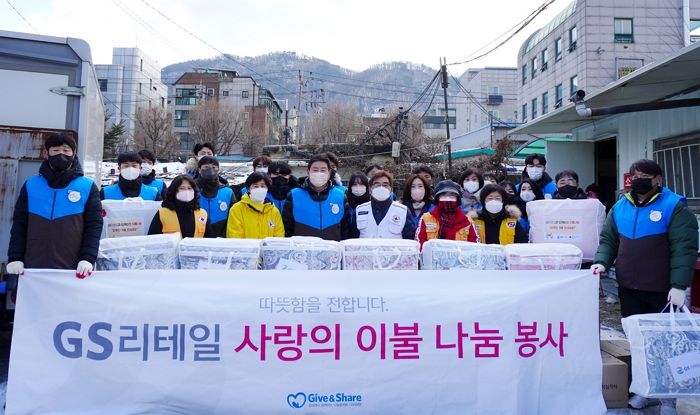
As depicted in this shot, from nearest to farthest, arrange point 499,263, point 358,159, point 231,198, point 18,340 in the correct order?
point 18,340 → point 499,263 → point 231,198 → point 358,159

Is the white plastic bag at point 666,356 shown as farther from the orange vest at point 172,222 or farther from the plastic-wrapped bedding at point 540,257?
the orange vest at point 172,222

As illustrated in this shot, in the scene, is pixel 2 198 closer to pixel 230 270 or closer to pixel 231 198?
pixel 231 198

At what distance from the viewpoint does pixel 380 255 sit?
3.38 m

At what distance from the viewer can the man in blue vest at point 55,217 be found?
11.0ft

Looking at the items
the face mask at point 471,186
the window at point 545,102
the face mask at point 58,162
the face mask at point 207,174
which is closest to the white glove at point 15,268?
the face mask at point 58,162

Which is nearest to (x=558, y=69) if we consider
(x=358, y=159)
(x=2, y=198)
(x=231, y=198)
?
(x=358, y=159)

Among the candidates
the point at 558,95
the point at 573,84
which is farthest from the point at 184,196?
the point at 558,95

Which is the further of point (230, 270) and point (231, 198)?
point (231, 198)

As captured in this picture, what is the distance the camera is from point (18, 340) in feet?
9.69

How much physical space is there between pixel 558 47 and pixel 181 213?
90.2ft

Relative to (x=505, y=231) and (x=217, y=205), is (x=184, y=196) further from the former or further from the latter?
(x=505, y=231)

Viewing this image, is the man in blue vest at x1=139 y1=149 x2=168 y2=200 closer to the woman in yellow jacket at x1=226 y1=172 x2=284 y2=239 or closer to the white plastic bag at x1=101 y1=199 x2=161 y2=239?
the white plastic bag at x1=101 y1=199 x2=161 y2=239

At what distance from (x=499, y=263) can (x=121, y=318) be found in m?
2.65

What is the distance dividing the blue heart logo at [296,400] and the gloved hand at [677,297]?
2782 millimetres
